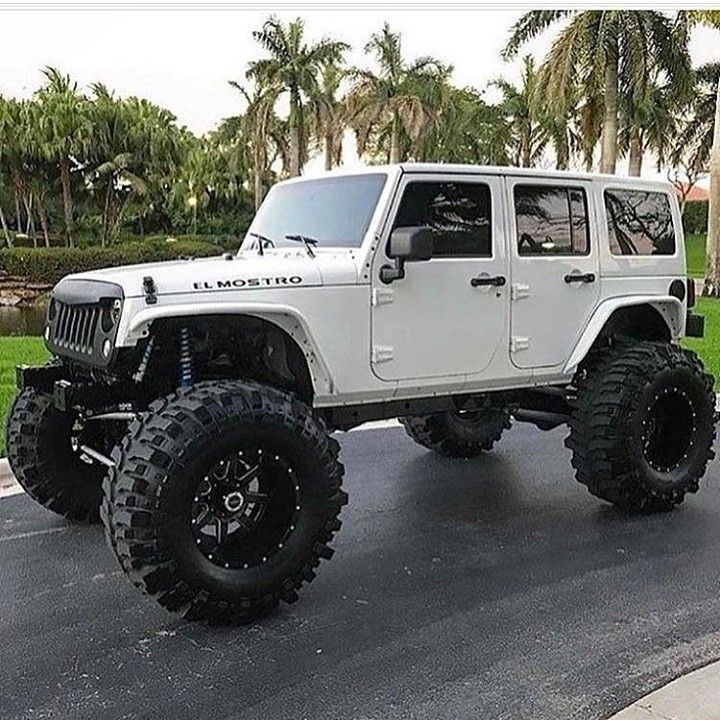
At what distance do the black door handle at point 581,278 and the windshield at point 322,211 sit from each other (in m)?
1.33

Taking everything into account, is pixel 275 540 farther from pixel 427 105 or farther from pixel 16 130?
pixel 16 130

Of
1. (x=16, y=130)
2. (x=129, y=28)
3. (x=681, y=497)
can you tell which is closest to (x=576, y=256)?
(x=681, y=497)

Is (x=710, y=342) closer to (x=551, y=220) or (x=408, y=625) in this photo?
(x=551, y=220)

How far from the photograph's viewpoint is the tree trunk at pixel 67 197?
1554 inches

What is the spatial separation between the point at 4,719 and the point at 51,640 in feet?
2.01

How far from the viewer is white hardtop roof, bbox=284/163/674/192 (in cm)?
470

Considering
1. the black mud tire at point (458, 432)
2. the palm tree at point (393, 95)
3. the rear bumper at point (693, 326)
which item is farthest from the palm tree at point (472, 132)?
the rear bumper at point (693, 326)

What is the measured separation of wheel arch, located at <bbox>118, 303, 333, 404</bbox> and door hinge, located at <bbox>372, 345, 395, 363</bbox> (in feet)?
0.92

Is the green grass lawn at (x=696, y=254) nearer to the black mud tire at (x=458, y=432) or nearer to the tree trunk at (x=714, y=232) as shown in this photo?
the tree trunk at (x=714, y=232)

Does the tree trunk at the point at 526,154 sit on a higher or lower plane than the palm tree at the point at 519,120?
lower

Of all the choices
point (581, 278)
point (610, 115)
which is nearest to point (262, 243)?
point (581, 278)

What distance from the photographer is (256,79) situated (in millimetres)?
36312

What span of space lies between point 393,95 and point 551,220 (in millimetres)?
33205

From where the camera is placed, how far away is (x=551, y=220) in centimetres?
520
